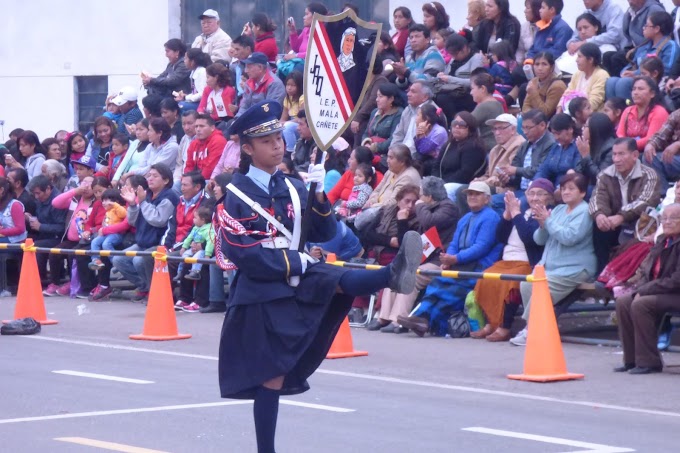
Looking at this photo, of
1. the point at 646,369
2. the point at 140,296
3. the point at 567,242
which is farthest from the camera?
the point at 140,296

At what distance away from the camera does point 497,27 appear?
60.3 ft

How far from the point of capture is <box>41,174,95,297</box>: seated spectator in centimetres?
1986

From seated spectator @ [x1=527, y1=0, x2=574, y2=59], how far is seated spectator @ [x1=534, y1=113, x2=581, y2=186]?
329cm

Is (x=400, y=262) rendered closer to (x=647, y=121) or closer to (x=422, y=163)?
(x=647, y=121)

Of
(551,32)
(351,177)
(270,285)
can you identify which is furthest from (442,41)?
(270,285)

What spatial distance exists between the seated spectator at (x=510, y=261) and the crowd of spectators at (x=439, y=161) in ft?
0.06

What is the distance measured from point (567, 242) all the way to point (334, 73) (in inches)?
198

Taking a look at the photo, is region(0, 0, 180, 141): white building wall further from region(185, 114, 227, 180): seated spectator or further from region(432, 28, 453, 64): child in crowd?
region(432, 28, 453, 64): child in crowd

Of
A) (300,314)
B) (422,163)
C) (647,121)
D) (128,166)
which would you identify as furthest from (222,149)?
(300,314)

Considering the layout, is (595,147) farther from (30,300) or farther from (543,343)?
(30,300)

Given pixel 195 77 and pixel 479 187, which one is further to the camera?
pixel 195 77

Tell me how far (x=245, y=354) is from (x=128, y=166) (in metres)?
13.7

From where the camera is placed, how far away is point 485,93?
16469 millimetres

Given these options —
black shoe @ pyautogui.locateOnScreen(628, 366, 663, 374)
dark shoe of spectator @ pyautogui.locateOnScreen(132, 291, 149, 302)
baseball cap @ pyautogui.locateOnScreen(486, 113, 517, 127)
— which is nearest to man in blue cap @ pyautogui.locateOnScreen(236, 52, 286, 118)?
dark shoe of spectator @ pyautogui.locateOnScreen(132, 291, 149, 302)
